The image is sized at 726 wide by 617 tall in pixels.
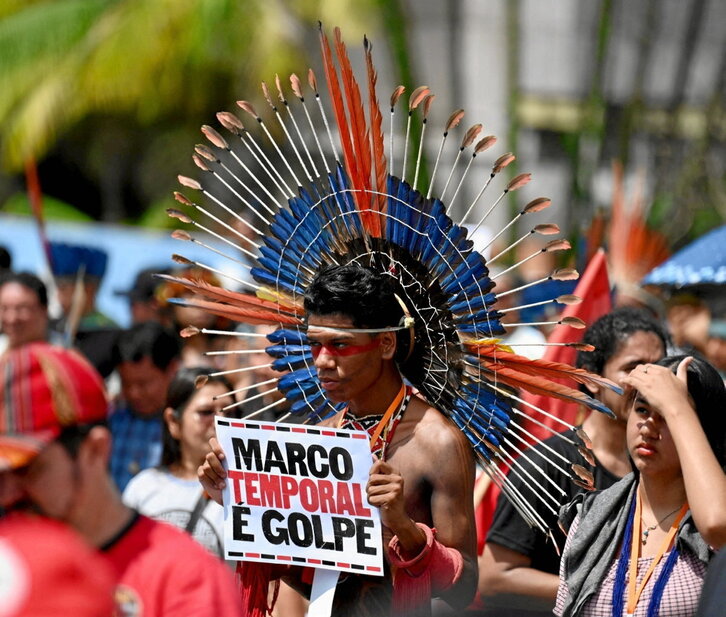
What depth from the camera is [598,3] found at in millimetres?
17094

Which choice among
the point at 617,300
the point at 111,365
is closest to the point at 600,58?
the point at 617,300

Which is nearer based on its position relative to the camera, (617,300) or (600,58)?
(617,300)

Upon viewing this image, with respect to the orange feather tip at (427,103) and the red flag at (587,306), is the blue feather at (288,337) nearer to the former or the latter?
the orange feather tip at (427,103)

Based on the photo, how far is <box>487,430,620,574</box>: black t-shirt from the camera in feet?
15.1

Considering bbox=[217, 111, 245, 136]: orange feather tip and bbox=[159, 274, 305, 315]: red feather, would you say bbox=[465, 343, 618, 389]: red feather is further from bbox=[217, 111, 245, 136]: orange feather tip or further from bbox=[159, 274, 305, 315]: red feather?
bbox=[217, 111, 245, 136]: orange feather tip

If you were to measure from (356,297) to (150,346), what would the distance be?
3.35 metres

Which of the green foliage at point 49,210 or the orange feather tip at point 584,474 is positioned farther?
the green foliage at point 49,210

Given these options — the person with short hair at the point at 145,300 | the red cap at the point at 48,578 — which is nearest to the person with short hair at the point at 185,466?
the red cap at the point at 48,578

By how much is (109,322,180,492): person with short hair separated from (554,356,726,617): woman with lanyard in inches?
128

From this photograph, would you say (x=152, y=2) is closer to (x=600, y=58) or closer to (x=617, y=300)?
(x=600, y=58)

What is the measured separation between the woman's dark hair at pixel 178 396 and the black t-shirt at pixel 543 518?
4.70ft

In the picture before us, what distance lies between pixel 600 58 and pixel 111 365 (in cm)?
739

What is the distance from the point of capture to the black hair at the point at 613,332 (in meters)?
4.94

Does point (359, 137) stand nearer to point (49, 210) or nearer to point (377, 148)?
point (377, 148)
